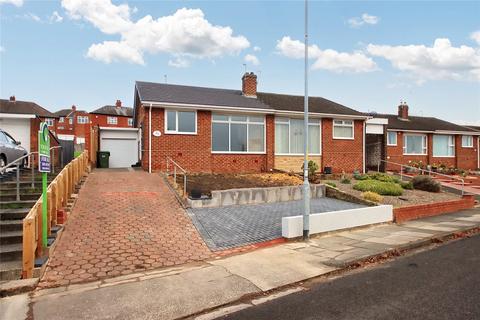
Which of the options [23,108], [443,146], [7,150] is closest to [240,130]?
[7,150]

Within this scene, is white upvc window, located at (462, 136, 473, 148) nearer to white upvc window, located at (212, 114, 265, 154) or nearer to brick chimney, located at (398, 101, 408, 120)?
brick chimney, located at (398, 101, 408, 120)

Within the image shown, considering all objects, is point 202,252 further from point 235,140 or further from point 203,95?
point 203,95

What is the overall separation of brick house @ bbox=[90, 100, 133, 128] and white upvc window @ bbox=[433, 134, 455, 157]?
46.9 meters

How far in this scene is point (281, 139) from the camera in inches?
776

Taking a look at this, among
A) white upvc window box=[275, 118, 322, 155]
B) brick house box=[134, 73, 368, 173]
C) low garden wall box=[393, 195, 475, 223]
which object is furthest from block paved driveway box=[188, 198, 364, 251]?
white upvc window box=[275, 118, 322, 155]

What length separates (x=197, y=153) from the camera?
17344 millimetres

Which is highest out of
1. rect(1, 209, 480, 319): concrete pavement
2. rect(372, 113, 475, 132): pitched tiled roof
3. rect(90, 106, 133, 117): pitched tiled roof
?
rect(90, 106, 133, 117): pitched tiled roof

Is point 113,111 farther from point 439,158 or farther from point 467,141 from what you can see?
point 467,141

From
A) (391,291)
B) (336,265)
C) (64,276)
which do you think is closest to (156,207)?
(64,276)

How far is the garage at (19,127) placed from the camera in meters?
17.4

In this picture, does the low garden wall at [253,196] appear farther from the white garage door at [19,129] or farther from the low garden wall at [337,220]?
the white garage door at [19,129]

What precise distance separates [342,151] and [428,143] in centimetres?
1243

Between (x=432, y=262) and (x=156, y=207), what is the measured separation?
739 cm

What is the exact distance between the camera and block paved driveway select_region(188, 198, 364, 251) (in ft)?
27.8
